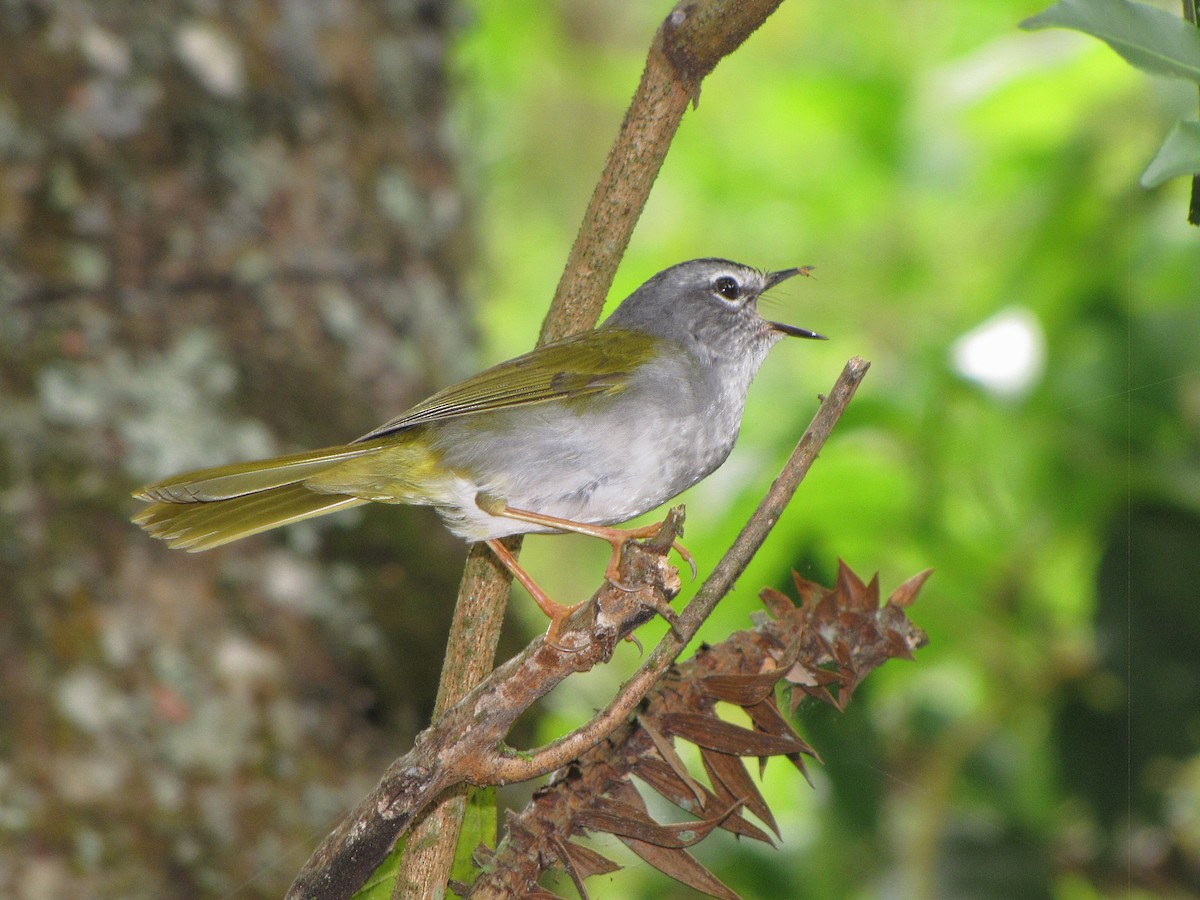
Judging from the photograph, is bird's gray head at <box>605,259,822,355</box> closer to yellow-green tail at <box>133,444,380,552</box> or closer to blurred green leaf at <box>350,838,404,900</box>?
yellow-green tail at <box>133,444,380,552</box>

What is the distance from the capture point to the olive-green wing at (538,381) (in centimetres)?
247

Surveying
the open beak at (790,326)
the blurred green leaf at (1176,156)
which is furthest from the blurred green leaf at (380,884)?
the open beak at (790,326)

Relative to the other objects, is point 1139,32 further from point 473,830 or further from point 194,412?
point 194,412

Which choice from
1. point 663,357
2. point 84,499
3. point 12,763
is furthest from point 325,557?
point 663,357

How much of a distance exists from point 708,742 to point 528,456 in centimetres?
127

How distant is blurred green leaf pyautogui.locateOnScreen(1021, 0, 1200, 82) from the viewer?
1057 mm

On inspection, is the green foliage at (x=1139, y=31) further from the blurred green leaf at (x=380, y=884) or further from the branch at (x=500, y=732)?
the blurred green leaf at (x=380, y=884)

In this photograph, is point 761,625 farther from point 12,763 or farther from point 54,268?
point 54,268

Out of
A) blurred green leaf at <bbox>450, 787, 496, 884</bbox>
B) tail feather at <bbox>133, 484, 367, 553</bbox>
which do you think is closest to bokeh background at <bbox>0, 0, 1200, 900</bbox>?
tail feather at <bbox>133, 484, 367, 553</bbox>

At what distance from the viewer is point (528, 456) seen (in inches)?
97.4

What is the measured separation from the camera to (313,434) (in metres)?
3.33

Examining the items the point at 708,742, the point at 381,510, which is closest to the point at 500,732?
the point at 708,742

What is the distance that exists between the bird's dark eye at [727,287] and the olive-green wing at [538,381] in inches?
16.9

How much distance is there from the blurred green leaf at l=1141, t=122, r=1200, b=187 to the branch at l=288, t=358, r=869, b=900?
1.26 feet
